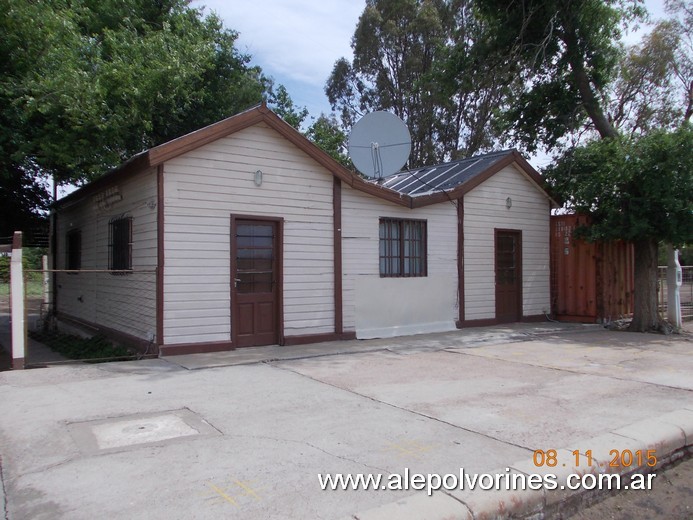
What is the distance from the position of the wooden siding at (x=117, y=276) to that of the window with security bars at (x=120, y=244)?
6.5 inches

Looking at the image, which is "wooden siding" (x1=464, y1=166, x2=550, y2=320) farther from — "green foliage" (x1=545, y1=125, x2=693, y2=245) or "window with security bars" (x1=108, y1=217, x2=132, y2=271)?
"window with security bars" (x1=108, y1=217, x2=132, y2=271)

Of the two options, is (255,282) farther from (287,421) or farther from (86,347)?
(287,421)

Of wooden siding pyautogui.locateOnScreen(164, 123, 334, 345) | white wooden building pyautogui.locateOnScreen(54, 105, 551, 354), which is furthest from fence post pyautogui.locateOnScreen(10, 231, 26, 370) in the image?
wooden siding pyautogui.locateOnScreen(164, 123, 334, 345)

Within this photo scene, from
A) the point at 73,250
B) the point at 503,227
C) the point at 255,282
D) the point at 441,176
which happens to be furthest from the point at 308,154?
the point at 73,250

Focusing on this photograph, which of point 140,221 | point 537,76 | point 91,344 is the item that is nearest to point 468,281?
point 537,76

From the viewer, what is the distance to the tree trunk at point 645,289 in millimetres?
11711

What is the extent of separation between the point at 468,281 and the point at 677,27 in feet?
→ 40.2

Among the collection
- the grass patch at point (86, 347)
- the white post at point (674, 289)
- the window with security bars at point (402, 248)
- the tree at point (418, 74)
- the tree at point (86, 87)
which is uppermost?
the tree at point (418, 74)

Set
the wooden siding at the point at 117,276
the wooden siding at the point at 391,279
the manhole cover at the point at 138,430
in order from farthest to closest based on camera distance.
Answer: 1. the wooden siding at the point at 391,279
2. the wooden siding at the point at 117,276
3. the manhole cover at the point at 138,430

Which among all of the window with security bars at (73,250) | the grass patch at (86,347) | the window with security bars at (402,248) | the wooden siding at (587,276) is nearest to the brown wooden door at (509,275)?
the wooden siding at (587,276)

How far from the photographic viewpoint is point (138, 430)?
4.80 metres

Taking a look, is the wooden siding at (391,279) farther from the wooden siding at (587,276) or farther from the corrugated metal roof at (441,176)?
the wooden siding at (587,276)

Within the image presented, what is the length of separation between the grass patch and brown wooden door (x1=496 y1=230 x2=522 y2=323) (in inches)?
329

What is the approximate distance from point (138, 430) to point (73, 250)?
34.9 ft
